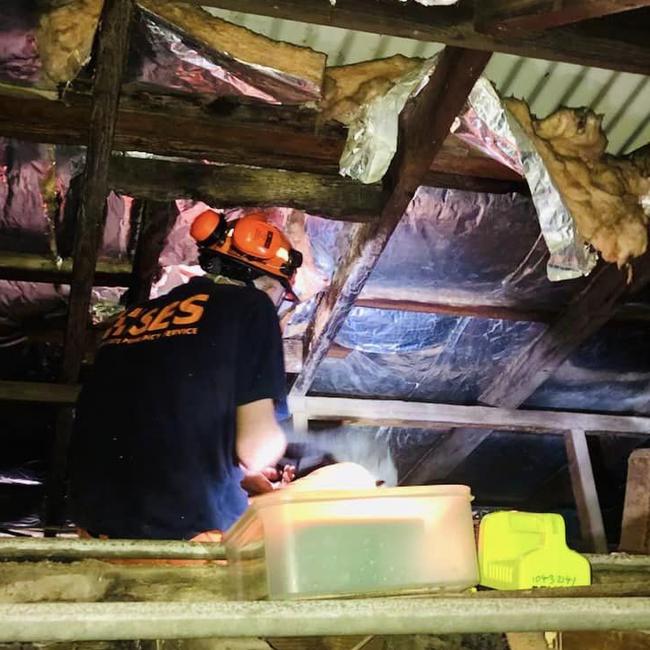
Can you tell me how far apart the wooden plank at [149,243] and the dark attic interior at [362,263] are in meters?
0.01

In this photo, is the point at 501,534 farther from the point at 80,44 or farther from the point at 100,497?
the point at 80,44

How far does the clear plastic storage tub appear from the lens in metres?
1.09

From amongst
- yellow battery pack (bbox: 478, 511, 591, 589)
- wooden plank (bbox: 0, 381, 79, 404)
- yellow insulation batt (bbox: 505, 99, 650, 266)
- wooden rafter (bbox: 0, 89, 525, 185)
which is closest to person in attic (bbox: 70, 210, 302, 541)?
wooden rafter (bbox: 0, 89, 525, 185)

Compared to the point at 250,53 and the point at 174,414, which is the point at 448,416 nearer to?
the point at 174,414

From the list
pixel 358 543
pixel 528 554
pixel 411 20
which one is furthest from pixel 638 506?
pixel 411 20

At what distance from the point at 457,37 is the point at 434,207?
1.08 m

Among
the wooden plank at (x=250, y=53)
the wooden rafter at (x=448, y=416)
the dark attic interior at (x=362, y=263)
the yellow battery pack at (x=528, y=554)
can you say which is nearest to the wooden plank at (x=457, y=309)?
the dark attic interior at (x=362, y=263)

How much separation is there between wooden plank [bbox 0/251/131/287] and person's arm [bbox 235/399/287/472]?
4.55ft

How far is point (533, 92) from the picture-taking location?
225 centimetres

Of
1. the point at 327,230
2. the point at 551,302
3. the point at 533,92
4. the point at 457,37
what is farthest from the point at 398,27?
the point at 551,302

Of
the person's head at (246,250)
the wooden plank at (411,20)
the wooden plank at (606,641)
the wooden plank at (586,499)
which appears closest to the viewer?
the wooden plank at (606,641)

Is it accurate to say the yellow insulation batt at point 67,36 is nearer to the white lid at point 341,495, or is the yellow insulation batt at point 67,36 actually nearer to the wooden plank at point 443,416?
the white lid at point 341,495

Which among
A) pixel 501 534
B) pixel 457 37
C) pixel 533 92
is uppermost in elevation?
pixel 533 92

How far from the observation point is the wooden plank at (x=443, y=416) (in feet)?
12.8
